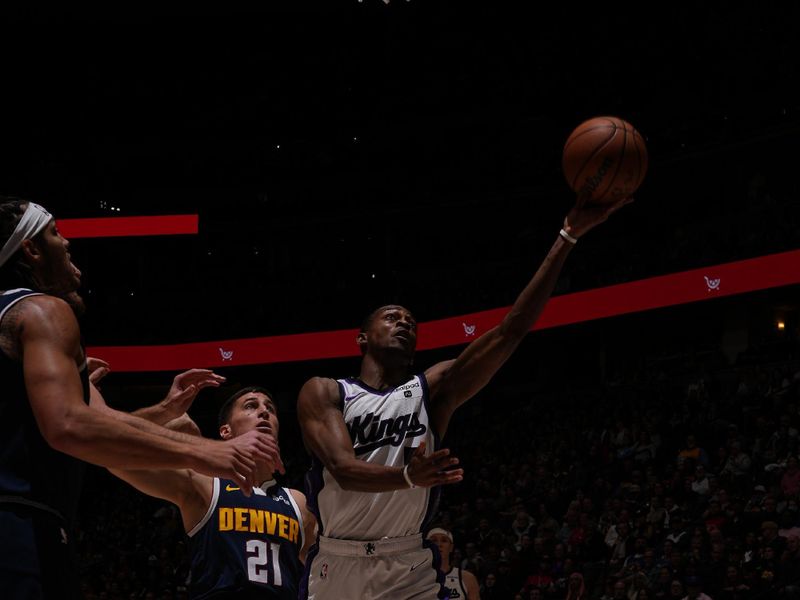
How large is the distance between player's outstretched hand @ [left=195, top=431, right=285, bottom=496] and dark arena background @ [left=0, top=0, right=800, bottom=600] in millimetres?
9183

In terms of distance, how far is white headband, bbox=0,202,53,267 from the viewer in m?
2.56

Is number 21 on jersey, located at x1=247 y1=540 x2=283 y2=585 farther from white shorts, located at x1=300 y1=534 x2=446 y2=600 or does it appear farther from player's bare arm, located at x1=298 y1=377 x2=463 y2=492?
player's bare arm, located at x1=298 y1=377 x2=463 y2=492

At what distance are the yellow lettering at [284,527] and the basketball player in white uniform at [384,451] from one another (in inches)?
7.7

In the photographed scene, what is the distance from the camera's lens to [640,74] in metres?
21.9

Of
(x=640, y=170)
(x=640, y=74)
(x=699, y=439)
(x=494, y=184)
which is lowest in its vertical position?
(x=699, y=439)

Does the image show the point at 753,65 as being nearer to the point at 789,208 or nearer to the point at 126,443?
the point at 789,208

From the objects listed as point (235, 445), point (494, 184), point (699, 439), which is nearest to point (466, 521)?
point (699, 439)

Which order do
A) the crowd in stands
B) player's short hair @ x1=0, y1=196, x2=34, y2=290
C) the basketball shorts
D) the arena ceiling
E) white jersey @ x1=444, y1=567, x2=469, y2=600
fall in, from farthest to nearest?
the arena ceiling
the crowd in stands
white jersey @ x1=444, y1=567, x2=469, y2=600
player's short hair @ x1=0, y1=196, x2=34, y2=290
the basketball shorts

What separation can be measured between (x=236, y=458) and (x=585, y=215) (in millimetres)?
2229

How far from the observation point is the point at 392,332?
15.5ft

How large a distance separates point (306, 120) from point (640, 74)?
836cm

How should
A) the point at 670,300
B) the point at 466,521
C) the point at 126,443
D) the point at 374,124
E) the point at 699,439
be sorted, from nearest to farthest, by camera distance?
the point at 126,443 → the point at 699,439 → the point at 466,521 → the point at 670,300 → the point at 374,124

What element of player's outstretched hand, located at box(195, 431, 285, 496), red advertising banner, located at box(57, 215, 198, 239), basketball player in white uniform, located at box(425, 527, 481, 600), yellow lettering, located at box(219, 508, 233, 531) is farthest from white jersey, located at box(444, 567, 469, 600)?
red advertising banner, located at box(57, 215, 198, 239)

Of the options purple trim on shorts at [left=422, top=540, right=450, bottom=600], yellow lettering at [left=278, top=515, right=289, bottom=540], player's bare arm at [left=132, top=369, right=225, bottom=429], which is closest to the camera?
player's bare arm at [left=132, top=369, right=225, bottom=429]
